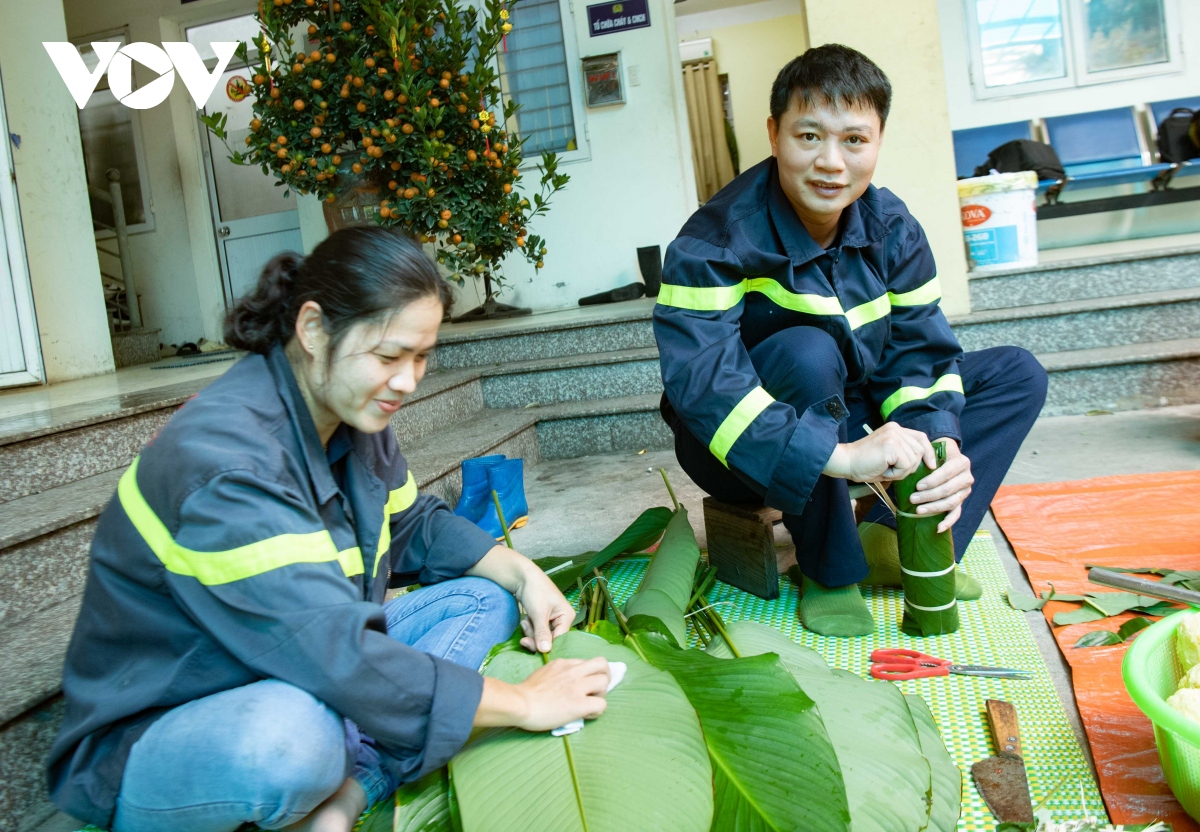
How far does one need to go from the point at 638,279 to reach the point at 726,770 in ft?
15.9

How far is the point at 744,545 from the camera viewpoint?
2.06 m

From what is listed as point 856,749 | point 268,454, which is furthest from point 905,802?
point 268,454

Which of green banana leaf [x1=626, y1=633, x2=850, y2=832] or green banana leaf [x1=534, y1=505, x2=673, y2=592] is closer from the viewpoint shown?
green banana leaf [x1=626, y1=633, x2=850, y2=832]

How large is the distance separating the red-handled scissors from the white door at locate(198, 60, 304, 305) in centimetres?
545

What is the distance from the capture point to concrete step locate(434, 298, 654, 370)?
4.11 meters

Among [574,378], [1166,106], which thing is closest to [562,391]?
[574,378]

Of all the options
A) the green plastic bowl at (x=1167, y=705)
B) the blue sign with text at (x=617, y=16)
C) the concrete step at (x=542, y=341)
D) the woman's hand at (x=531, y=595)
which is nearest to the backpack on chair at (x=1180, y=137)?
the blue sign with text at (x=617, y=16)

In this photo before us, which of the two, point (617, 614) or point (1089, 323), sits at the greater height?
point (1089, 323)

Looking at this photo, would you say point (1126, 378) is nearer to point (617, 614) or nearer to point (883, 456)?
point (883, 456)

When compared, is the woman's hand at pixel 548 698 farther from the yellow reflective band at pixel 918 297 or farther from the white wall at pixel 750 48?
the white wall at pixel 750 48

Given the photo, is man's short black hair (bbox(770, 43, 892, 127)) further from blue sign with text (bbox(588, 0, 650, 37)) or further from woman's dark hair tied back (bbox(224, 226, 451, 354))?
blue sign with text (bbox(588, 0, 650, 37))

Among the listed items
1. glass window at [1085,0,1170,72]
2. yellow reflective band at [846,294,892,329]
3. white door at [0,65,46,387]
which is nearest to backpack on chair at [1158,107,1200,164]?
glass window at [1085,0,1170,72]

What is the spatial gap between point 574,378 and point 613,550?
186 centimetres

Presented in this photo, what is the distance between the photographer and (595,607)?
5.57 feet
